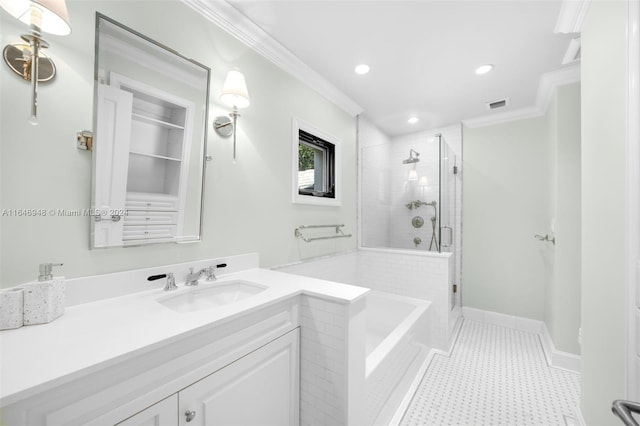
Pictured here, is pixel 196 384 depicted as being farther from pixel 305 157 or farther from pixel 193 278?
pixel 305 157

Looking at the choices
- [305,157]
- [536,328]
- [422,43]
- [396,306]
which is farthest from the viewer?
[536,328]

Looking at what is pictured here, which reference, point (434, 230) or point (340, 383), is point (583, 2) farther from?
point (340, 383)

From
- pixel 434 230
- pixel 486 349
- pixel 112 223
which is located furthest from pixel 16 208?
pixel 486 349

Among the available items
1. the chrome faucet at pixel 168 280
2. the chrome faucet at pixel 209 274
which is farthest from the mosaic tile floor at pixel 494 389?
the chrome faucet at pixel 168 280

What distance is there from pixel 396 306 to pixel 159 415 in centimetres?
226

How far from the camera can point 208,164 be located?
5.06 ft

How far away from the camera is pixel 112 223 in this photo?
117 cm

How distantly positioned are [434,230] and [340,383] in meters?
2.14

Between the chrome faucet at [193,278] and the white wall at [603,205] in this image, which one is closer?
the white wall at [603,205]

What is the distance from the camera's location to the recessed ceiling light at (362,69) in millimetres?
2172

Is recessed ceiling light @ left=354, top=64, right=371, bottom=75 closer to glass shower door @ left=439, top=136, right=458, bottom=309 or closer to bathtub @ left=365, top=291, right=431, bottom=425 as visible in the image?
glass shower door @ left=439, top=136, right=458, bottom=309

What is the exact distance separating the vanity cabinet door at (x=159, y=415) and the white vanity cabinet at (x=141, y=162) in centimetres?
73

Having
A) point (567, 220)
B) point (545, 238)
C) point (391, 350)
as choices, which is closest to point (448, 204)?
point (545, 238)

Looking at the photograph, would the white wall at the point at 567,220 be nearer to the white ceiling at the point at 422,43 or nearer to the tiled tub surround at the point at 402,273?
the white ceiling at the point at 422,43
